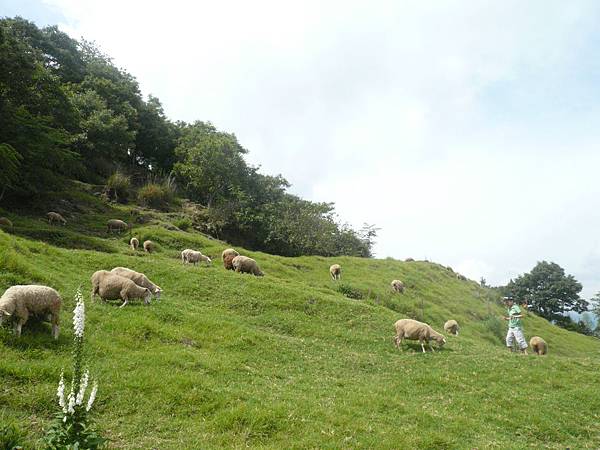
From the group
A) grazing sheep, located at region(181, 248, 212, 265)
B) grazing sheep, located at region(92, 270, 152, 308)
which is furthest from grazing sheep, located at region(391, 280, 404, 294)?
grazing sheep, located at region(92, 270, 152, 308)

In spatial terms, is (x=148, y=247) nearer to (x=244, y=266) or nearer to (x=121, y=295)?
(x=244, y=266)

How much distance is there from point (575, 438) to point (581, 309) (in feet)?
254

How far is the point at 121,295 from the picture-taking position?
17203mm

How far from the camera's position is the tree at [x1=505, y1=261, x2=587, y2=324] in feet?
256

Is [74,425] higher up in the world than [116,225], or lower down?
lower down

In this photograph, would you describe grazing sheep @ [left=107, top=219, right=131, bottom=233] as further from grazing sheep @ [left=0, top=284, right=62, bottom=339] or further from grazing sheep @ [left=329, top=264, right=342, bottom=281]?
Answer: grazing sheep @ [left=0, top=284, right=62, bottom=339]

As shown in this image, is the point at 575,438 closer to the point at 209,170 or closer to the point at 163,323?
the point at 163,323

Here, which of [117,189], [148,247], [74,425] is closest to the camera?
[74,425]

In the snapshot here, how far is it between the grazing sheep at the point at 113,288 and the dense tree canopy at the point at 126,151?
2253cm

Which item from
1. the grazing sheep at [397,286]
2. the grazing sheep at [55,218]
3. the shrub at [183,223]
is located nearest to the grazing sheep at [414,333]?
the grazing sheep at [397,286]

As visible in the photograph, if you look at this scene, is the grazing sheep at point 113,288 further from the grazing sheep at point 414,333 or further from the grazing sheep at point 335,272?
the grazing sheep at point 335,272

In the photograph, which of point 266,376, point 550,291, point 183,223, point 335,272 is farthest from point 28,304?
point 550,291

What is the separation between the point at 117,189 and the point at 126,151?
13.4 meters

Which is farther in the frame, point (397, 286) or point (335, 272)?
point (397, 286)
